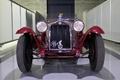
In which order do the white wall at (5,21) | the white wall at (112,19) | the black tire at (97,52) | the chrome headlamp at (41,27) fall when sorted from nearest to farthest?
the black tire at (97,52)
the chrome headlamp at (41,27)
the white wall at (5,21)
the white wall at (112,19)

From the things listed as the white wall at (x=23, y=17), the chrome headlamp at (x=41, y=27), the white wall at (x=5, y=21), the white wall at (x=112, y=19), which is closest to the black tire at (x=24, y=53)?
the chrome headlamp at (x=41, y=27)

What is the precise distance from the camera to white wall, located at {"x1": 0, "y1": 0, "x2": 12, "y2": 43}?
5953 millimetres

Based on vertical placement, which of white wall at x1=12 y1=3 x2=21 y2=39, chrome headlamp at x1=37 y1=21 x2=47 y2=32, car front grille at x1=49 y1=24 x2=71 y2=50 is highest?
white wall at x1=12 y1=3 x2=21 y2=39

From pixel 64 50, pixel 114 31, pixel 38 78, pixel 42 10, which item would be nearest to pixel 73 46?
pixel 64 50

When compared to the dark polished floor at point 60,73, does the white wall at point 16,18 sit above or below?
above

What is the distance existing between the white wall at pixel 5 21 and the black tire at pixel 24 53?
249 cm

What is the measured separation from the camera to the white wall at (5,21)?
5.95 metres

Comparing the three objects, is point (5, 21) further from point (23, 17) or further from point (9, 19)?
point (23, 17)

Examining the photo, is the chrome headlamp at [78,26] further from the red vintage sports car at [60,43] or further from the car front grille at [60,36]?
the car front grille at [60,36]

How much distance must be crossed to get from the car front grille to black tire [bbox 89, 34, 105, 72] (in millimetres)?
370

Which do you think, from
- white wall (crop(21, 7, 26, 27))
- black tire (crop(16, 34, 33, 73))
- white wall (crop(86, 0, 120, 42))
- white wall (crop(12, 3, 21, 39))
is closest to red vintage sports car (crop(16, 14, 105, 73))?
black tire (crop(16, 34, 33, 73))

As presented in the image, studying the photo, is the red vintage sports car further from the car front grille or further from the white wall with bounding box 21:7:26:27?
the white wall with bounding box 21:7:26:27

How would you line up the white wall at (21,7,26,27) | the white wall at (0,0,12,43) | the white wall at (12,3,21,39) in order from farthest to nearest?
the white wall at (21,7,26,27), the white wall at (12,3,21,39), the white wall at (0,0,12,43)

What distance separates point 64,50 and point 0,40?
108 inches
